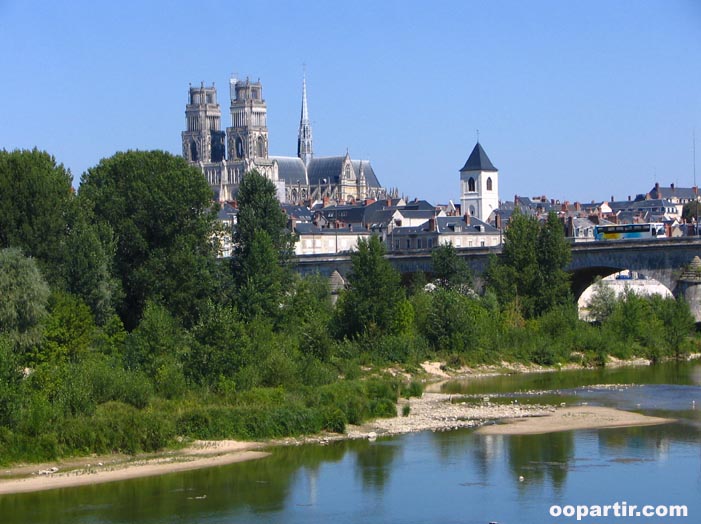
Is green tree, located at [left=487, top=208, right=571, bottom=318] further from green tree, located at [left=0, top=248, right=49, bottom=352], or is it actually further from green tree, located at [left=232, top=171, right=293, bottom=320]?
green tree, located at [left=0, top=248, right=49, bottom=352]

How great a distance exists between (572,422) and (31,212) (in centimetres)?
2172

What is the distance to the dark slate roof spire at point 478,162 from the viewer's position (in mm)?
119125

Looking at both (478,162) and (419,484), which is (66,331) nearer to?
(419,484)

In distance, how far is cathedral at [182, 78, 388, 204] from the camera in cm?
18100

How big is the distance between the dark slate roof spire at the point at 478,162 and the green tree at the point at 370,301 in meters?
65.0

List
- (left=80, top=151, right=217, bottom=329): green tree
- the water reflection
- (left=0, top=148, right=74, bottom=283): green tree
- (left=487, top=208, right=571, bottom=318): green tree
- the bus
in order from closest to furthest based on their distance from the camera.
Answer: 1. the water reflection
2. (left=0, top=148, right=74, bottom=283): green tree
3. (left=80, top=151, right=217, bottom=329): green tree
4. (left=487, top=208, right=571, bottom=318): green tree
5. the bus

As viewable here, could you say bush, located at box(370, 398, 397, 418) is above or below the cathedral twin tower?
below

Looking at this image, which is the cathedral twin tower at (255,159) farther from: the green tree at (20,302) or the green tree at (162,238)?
the green tree at (20,302)

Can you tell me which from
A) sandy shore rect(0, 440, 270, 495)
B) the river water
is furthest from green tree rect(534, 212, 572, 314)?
sandy shore rect(0, 440, 270, 495)

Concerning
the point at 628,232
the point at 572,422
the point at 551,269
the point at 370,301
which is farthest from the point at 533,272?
the point at 572,422

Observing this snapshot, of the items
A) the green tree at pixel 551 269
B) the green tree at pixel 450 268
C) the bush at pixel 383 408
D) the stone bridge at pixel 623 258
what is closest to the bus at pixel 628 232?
the stone bridge at pixel 623 258

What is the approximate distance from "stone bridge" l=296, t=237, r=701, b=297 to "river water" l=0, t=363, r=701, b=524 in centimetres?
2814

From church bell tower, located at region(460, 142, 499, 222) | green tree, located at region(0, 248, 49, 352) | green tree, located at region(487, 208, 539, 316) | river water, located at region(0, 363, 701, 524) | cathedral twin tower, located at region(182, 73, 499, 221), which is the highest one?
cathedral twin tower, located at region(182, 73, 499, 221)

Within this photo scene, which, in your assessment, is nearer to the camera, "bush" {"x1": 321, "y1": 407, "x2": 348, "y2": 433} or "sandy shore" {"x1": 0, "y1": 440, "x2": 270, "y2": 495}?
"sandy shore" {"x1": 0, "y1": 440, "x2": 270, "y2": 495}
